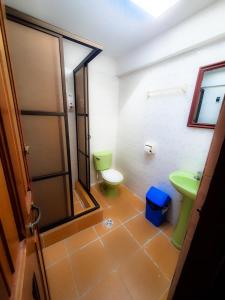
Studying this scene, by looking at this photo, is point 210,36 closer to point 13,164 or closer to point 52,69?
point 52,69

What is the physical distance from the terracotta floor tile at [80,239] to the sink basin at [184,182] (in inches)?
46.3

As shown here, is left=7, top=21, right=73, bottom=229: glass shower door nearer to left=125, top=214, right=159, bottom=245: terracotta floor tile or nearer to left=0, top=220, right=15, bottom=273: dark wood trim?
left=0, top=220, right=15, bottom=273: dark wood trim

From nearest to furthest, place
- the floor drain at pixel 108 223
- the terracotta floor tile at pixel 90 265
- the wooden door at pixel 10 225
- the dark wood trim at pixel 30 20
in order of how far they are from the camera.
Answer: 1. the wooden door at pixel 10 225
2. the dark wood trim at pixel 30 20
3. the terracotta floor tile at pixel 90 265
4. the floor drain at pixel 108 223

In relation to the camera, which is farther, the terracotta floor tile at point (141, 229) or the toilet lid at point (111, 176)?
the toilet lid at point (111, 176)

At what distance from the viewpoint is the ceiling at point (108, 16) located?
1239 millimetres

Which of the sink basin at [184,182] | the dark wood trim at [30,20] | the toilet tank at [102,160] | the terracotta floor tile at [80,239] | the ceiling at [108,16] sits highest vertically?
the ceiling at [108,16]

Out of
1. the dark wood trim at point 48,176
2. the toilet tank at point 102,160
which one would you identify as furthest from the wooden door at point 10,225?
the toilet tank at point 102,160

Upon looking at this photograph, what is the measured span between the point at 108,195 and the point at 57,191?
1177 millimetres

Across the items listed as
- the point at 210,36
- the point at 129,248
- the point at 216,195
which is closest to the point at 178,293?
the point at 216,195

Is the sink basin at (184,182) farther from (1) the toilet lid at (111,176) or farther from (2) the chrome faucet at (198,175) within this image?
(1) the toilet lid at (111,176)

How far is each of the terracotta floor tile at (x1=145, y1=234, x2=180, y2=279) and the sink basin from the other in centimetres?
74

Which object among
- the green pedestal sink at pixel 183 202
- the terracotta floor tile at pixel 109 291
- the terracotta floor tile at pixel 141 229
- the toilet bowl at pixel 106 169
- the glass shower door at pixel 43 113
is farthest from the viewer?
the toilet bowl at pixel 106 169

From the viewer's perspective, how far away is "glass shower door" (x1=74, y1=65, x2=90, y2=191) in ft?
5.59

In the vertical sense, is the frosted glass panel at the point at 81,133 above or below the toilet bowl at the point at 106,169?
above
